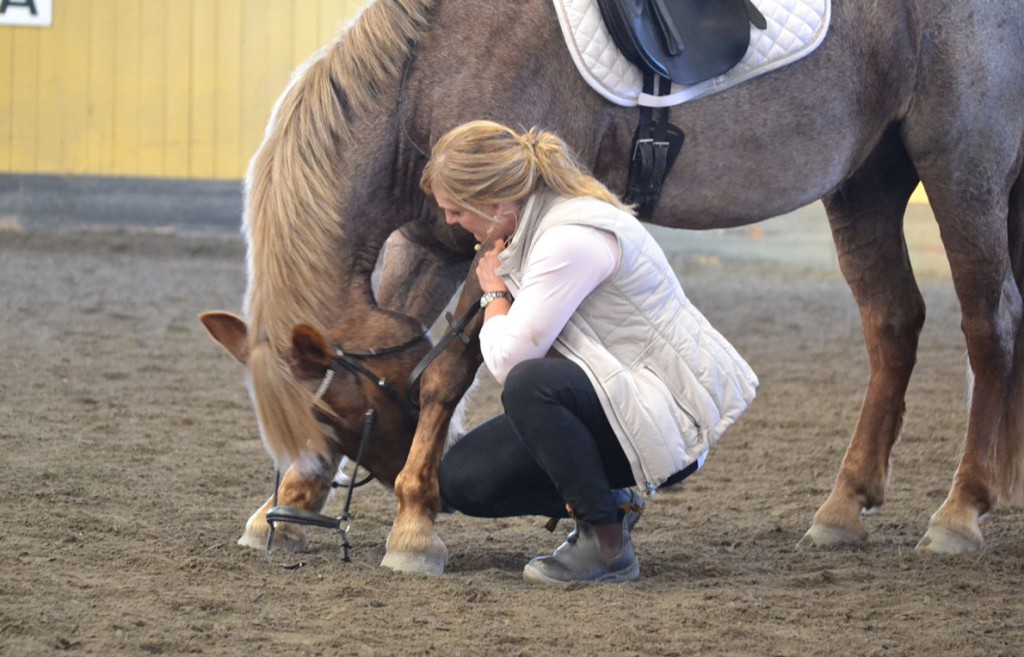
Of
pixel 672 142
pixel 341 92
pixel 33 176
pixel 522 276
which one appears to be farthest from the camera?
pixel 33 176

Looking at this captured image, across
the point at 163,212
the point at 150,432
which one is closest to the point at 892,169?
the point at 150,432

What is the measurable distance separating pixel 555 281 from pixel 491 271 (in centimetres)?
24

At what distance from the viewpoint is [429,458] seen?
279 cm

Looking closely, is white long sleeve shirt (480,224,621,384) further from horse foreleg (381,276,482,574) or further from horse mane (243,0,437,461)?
horse mane (243,0,437,461)

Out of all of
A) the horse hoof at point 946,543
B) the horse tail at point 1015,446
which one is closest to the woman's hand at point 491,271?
the horse hoof at point 946,543

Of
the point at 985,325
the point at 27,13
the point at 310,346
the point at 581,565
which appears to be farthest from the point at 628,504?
the point at 27,13

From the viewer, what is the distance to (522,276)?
264cm

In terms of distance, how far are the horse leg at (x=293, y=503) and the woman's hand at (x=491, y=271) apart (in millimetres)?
589

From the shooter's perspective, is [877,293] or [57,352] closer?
[877,293]

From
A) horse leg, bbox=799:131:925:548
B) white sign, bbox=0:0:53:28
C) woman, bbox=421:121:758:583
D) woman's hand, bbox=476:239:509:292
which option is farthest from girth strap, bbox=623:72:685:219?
white sign, bbox=0:0:53:28

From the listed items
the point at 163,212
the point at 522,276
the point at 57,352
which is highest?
the point at 522,276

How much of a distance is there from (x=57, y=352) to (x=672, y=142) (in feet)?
11.8

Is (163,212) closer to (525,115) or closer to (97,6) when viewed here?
(97,6)

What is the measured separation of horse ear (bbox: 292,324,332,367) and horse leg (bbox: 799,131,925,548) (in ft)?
5.06
